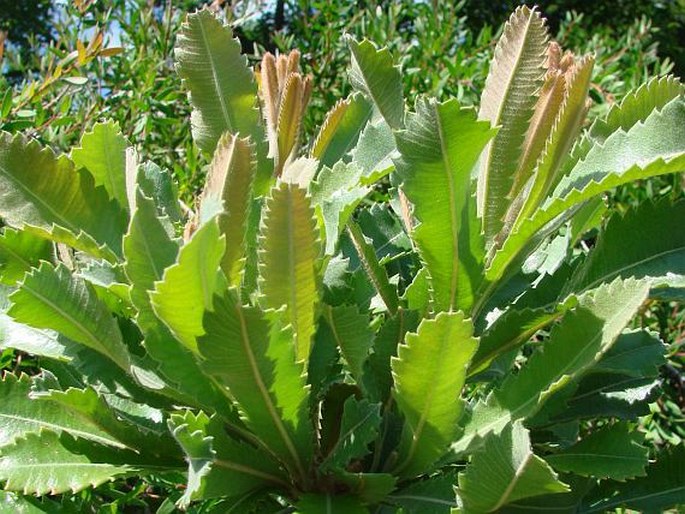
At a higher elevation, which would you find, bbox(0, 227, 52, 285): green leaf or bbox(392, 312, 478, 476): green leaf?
bbox(0, 227, 52, 285): green leaf

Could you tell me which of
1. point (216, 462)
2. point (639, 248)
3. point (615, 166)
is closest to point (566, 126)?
point (615, 166)

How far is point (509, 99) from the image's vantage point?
3.43ft

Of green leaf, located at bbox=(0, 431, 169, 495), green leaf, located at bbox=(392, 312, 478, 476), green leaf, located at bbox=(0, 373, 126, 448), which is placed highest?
green leaf, located at bbox=(392, 312, 478, 476)

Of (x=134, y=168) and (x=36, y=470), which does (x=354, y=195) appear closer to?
(x=134, y=168)

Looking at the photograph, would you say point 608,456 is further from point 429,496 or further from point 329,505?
point 329,505

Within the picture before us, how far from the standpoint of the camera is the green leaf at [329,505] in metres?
0.95

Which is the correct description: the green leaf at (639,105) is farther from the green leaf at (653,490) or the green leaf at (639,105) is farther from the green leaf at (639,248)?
the green leaf at (653,490)

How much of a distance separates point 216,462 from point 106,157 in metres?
0.46

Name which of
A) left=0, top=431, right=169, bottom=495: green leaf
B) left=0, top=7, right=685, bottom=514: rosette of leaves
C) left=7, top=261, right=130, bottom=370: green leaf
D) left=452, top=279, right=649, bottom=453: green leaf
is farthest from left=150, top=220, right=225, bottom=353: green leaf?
left=452, top=279, right=649, bottom=453: green leaf

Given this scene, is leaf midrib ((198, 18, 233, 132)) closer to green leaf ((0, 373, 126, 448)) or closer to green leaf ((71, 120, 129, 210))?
green leaf ((71, 120, 129, 210))

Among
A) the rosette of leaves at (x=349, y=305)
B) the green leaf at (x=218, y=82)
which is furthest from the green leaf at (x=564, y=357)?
the green leaf at (x=218, y=82)

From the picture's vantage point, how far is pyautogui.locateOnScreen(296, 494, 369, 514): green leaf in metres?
0.95

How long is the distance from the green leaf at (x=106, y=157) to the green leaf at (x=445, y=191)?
15.9 inches

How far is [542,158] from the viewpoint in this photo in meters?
1.01
